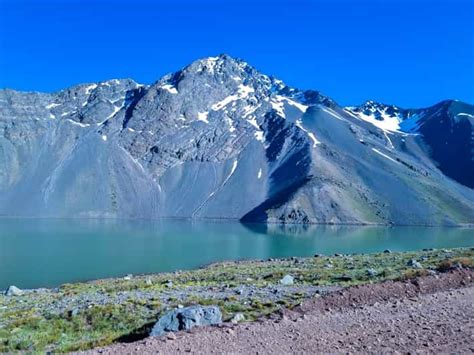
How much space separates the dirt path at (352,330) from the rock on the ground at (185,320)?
47.5 inches

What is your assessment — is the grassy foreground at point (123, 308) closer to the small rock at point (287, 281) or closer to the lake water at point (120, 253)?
the small rock at point (287, 281)

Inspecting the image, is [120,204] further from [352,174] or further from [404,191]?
[404,191]

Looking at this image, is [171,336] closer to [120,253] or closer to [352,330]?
[352,330]

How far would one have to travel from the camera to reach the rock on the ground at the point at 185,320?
1329 cm

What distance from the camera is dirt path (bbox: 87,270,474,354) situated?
36.0ft

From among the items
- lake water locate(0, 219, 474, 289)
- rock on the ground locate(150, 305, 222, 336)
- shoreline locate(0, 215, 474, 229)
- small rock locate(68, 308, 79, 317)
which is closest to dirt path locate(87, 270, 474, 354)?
rock on the ground locate(150, 305, 222, 336)

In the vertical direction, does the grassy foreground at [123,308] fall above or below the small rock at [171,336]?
below

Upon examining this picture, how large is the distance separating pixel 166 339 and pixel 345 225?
152010mm

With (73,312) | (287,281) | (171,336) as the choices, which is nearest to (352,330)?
(171,336)

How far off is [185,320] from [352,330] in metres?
4.34

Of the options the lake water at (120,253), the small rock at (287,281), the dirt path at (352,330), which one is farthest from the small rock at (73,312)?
the lake water at (120,253)

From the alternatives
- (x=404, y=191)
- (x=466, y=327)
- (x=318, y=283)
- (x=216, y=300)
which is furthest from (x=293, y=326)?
(x=404, y=191)

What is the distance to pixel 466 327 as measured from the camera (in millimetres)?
11852

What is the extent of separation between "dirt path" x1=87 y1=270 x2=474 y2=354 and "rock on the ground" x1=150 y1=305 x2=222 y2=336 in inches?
47.5
